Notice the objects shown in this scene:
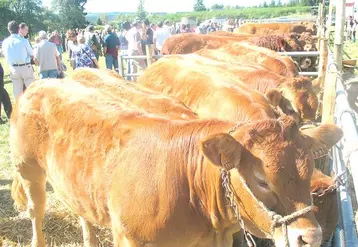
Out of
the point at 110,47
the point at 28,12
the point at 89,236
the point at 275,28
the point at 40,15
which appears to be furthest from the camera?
the point at 40,15

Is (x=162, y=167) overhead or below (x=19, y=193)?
overhead

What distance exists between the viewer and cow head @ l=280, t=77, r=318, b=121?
194 inches

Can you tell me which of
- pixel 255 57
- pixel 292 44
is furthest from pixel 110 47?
pixel 255 57

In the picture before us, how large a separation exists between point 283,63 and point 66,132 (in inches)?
160

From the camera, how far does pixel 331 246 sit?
302 cm

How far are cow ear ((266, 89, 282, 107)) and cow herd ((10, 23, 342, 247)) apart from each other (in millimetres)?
13

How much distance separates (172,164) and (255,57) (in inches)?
184

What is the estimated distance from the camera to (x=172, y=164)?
2.44 metres

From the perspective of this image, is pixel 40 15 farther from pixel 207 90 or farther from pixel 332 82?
pixel 332 82

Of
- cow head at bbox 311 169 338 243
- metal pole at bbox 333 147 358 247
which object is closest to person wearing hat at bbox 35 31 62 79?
cow head at bbox 311 169 338 243

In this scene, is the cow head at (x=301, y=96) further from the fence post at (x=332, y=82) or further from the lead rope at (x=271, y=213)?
the lead rope at (x=271, y=213)

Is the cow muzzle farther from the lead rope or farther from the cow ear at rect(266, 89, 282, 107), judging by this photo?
the cow ear at rect(266, 89, 282, 107)

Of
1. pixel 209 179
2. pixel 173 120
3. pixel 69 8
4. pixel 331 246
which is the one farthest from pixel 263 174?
pixel 69 8

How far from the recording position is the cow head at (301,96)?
4.93 m
